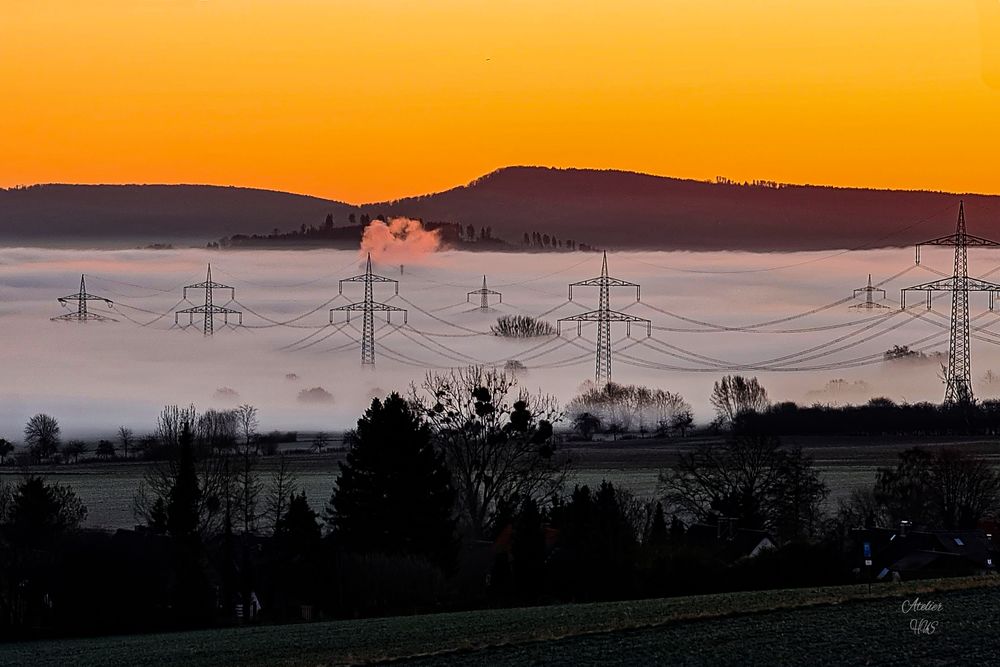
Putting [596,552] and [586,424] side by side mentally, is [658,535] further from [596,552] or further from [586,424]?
[586,424]

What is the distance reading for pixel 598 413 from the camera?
174 m

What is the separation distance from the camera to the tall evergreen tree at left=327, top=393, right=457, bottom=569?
194 ft

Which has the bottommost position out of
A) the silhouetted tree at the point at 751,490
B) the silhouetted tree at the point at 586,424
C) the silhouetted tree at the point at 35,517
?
the silhouetted tree at the point at 35,517

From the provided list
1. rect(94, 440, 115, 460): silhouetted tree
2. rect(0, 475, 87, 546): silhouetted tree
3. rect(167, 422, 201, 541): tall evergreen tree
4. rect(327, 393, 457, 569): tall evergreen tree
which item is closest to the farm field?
rect(94, 440, 115, 460): silhouetted tree

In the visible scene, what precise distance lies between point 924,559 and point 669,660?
3471 cm

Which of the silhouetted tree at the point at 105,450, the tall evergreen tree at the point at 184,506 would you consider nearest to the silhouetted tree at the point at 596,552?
the tall evergreen tree at the point at 184,506

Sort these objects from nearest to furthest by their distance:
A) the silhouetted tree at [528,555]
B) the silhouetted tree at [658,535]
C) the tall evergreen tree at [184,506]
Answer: the silhouetted tree at [528,555]
the silhouetted tree at [658,535]
the tall evergreen tree at [184,506]

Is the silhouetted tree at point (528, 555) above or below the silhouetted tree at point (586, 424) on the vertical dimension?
below

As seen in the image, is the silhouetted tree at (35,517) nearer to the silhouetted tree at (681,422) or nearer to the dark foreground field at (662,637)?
the dark foreground field at (662,637)

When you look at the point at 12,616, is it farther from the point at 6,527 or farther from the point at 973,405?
the point at 973,405

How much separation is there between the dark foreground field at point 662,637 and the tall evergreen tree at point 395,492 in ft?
64.6

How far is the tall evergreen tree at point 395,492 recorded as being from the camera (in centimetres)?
5925

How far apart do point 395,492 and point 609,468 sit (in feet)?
195

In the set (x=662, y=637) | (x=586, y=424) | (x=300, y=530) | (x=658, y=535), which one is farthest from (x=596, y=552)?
(x=586, y=424)
